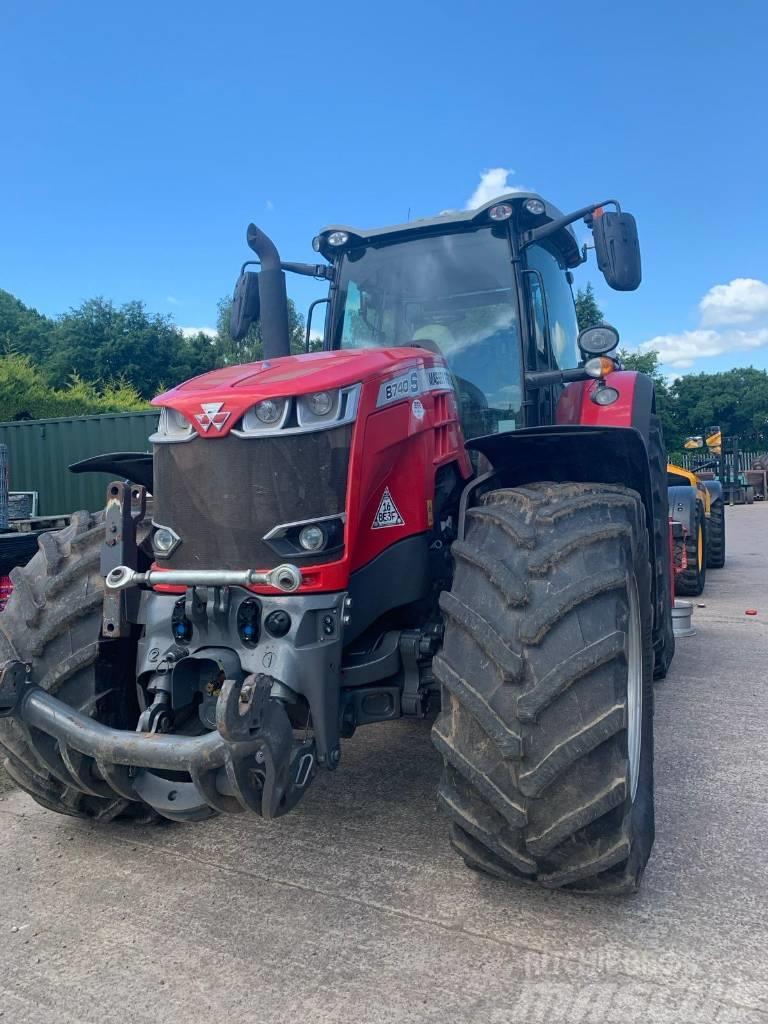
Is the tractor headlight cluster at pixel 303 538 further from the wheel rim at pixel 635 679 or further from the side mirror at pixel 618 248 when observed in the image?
the side mirror at pixel 618 248

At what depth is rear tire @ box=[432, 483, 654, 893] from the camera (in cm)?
220

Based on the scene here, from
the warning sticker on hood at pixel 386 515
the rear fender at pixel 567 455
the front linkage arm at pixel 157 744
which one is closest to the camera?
the front linkage arm at pixel 157 744

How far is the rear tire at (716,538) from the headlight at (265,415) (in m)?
9.36

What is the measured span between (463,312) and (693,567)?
18.3ft

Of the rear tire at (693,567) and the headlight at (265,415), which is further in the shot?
the rear tire at (693,567)

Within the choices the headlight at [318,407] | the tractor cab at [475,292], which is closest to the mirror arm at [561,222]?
the tractor cab at [475,292]

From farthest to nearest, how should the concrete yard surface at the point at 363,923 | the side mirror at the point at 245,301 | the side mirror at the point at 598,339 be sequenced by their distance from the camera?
the side mirror at the point at 245,301
the side mirror at the point at 598,339
the concrete yard surface at the point at 363,923

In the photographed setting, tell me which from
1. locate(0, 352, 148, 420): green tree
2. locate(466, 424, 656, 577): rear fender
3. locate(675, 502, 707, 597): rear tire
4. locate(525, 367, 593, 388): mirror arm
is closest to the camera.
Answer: locate(466, 424, 656, 577): rear fender

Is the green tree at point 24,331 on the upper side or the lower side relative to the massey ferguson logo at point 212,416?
upper

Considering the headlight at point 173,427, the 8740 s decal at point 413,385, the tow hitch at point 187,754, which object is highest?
the 8740 s decal at point 413,385

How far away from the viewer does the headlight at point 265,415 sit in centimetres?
257

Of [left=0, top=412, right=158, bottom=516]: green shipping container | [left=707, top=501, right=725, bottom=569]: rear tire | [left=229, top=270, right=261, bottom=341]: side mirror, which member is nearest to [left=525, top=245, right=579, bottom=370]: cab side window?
[left=229, top=270, right=261, bottom=341]: side mirror

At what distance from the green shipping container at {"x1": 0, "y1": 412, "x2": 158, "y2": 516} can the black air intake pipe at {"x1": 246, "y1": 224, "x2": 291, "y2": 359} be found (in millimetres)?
11426

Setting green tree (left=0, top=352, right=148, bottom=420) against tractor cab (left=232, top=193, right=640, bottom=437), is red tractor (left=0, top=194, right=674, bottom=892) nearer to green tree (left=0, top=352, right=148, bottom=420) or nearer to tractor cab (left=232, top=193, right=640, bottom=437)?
tractor cab (left=232, top=193, right=640, bottom=437)
